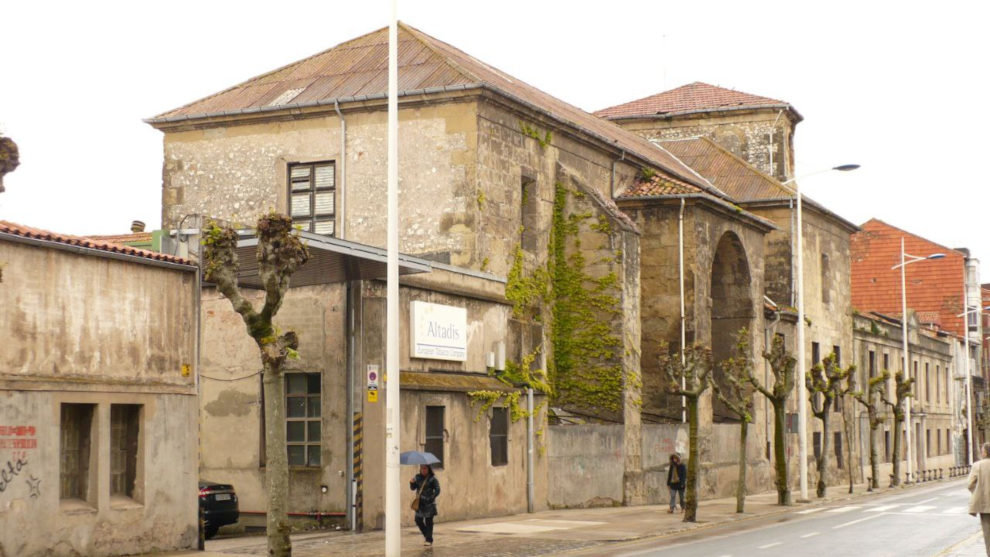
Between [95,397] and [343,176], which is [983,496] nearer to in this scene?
[95,397]

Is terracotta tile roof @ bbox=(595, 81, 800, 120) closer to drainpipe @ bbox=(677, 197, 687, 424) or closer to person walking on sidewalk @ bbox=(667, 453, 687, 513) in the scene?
drainpipe @ bbox=(677, 197, 687, 424)

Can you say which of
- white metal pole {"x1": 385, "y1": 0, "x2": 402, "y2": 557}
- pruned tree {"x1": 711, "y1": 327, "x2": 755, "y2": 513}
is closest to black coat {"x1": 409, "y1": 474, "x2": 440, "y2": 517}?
white metal pole {"x1": 385, "y1": 0, "x2": 402, "y2": 557}

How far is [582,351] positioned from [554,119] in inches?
248

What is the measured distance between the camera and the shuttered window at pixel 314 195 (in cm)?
3206

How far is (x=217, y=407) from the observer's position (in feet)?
86.0

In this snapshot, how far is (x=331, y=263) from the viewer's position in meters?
22.6

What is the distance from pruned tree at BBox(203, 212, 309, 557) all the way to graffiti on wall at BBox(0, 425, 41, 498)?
10.9 ft

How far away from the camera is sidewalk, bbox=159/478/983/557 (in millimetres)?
20156

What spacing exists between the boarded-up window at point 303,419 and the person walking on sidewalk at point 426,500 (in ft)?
14.8

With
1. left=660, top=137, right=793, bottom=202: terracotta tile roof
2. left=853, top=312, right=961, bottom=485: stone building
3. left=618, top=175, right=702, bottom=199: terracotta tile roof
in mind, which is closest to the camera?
left=618, top=175, right=702, bottom=199: terracotta tile roof

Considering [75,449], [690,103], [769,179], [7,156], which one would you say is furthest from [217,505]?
[690,103]

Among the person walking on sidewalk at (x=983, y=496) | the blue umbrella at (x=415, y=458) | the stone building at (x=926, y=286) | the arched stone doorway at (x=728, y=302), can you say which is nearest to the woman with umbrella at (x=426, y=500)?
the blue umbrella at (x=415, y=458)

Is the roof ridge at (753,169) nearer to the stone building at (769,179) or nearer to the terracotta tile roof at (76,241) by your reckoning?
the stone building at (769,179)

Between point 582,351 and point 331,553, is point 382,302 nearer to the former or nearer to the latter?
point 331,553
